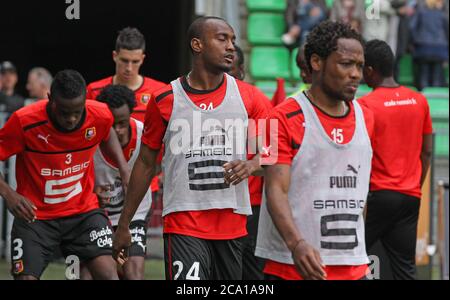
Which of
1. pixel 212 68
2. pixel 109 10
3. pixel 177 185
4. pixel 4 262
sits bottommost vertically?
pixel 4 262

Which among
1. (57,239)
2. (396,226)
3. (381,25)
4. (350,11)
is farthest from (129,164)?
(381,25)

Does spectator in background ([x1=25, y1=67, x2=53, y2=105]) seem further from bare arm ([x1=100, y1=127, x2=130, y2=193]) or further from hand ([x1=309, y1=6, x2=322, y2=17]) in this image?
bare arm ([x1=100, y1=127, x2=130, y2=193])

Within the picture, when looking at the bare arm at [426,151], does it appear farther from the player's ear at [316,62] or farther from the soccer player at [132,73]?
the player's ear at [316,62]

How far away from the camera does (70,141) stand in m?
9.07

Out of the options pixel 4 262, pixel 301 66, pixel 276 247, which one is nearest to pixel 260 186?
pixel 301 66

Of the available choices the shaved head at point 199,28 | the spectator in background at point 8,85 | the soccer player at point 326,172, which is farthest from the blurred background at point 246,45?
the soccer player at point 326,172

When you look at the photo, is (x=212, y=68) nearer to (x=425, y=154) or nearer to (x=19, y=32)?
(x=425, y=154)

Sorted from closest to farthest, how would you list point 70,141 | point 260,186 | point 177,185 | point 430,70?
point 177,185 < point 70,141 < point 260,186 < point 430,70

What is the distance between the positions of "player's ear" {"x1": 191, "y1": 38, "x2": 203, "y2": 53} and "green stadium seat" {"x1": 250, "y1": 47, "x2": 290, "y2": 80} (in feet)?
33.3

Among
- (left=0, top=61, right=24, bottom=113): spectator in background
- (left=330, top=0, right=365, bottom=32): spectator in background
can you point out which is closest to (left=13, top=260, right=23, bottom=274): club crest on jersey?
(left=0, top=61, right=24, bottom=113): spectator in background

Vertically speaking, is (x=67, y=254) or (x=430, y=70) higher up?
(x=430, y=70)

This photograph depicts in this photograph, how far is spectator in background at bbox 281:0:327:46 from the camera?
17.2 meters

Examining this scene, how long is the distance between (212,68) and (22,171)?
6.84 feet
